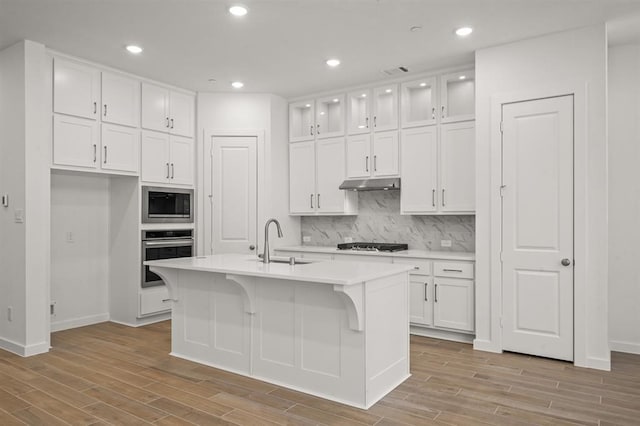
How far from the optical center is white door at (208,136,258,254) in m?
5.69

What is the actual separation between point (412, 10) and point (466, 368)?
296 cm

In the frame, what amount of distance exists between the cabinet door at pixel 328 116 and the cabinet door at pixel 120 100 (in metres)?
2.24

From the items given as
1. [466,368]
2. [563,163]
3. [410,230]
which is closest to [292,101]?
[410,230]

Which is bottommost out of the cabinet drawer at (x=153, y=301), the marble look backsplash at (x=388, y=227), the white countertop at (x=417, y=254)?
the cabinet drawer at (x=153, y=301)

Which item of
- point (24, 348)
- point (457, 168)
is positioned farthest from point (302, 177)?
point (24, 348)

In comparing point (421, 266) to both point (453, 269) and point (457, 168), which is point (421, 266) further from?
point (457, 168)

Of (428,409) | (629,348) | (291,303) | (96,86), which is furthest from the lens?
(96,86)

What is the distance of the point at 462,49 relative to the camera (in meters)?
4.30

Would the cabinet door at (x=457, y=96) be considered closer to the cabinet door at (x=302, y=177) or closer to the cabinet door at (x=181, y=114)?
the cabinet door at (x=302, y=177)

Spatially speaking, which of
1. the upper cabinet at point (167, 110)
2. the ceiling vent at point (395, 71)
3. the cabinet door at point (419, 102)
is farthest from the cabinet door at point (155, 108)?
the cabinet door at point (419, 102)

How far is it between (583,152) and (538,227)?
2.41ft

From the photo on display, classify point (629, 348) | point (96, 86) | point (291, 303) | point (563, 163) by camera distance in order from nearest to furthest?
point (291, 303) → point (563, 163) → point (629, 348) → point (96, 86)

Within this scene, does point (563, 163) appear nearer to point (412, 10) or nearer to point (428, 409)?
point (412, 10)

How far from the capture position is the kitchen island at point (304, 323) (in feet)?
9.50
